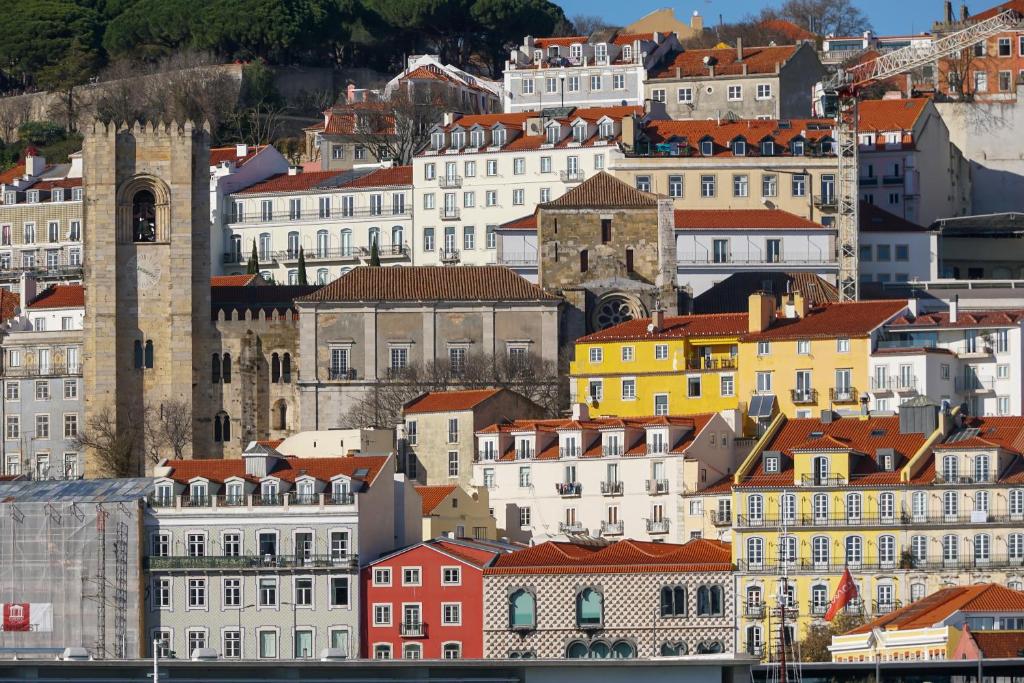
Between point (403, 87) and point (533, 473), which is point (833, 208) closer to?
point (533, 473)

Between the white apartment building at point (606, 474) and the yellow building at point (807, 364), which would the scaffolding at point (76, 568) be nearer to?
the white apartment building at point (606, 474)

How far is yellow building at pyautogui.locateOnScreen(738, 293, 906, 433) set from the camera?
9038cm

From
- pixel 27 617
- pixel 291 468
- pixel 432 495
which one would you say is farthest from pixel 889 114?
pixel 27 617

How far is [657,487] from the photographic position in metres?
85.8

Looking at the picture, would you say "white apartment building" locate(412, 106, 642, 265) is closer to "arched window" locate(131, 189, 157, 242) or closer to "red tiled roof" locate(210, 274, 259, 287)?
"red tiled roof" locate(210, 274, 259, 287)

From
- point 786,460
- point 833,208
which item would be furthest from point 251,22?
point 786,460

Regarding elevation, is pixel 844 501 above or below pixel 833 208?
below

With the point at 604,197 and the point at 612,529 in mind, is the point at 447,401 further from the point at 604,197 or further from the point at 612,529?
the point at 604,197

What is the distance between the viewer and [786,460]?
80688 millimetres

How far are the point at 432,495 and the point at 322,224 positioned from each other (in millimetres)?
35549

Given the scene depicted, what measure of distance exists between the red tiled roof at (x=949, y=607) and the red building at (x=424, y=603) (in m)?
9.75

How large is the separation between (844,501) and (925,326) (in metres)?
13.8

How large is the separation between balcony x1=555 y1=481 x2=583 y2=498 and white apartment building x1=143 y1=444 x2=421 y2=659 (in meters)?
4.59

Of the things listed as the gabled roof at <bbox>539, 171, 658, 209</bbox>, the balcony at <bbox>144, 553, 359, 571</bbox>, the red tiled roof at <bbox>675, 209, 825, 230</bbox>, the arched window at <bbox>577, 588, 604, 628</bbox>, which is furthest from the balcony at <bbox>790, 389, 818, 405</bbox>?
the balcony at <bbox>144, 553, 359, 571</bbox>
